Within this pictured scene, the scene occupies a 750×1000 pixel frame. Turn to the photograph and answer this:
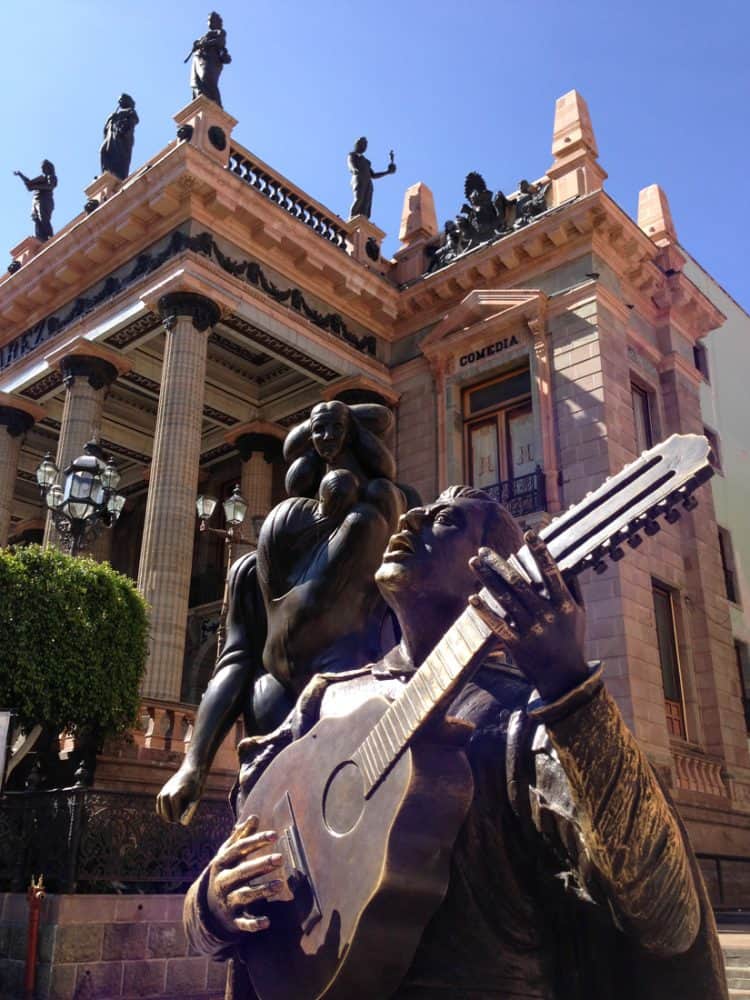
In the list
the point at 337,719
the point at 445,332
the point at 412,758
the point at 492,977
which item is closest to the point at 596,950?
the point at 492,977

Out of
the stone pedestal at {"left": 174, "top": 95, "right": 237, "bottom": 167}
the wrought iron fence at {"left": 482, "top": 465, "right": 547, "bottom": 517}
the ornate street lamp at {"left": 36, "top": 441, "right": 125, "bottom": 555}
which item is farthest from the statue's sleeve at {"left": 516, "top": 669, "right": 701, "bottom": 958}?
the stone pedestal at {"left": 174, "top": 95, "right": 237, "bottom": 167}

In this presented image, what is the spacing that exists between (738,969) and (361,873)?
653 cm

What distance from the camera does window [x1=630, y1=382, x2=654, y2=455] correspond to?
66.8ft

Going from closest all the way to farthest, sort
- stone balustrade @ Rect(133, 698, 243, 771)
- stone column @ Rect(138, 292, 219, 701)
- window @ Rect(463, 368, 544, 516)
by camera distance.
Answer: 1. stone balustrade @ Rect(133, 698, 243, 771)
2. stone column @ Rect(138, 292, 219, 701)
3. window @ Rect(463, 368, 544, 516)

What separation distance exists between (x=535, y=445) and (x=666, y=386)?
3.94 m

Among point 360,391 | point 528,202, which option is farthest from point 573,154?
point 360,391

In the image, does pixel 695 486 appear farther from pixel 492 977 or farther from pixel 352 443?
pixel 352 443

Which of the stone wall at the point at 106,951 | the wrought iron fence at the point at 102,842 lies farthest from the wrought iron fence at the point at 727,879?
the stone wall at the point at 106,951

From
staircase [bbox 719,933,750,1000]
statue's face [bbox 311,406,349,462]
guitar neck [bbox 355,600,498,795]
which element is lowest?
staircase [bbox 719,933,750,1000]

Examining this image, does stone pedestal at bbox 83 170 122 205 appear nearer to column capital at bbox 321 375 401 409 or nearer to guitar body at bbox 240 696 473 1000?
column capital at bbox 321 375 401 409

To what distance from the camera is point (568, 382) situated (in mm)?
19422

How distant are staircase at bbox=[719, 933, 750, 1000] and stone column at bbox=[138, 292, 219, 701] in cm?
933

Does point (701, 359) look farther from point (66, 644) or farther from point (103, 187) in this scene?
point (66, 644)

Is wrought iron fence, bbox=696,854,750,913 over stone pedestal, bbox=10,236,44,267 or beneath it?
beneath
